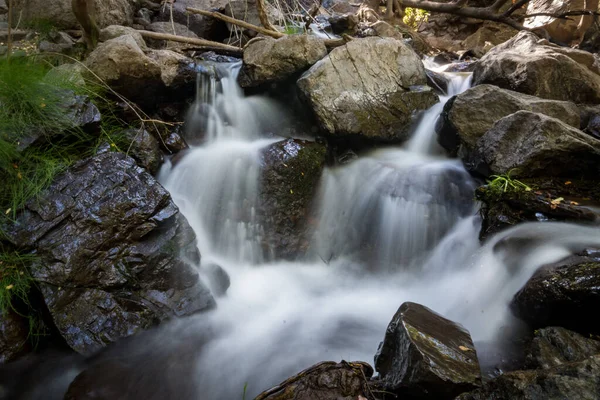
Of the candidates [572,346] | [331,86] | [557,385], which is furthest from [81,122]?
[572,346]

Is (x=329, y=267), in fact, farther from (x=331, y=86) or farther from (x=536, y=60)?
(x=536, y=60)

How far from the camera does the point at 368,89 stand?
17.0 feet

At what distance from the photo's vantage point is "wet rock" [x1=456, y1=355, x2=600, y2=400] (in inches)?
53.6

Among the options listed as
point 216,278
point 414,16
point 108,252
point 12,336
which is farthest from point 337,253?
point 414,16

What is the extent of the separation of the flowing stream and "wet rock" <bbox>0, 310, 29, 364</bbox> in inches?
43.3

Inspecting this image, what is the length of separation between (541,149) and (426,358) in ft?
9.30

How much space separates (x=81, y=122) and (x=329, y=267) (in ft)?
10.5

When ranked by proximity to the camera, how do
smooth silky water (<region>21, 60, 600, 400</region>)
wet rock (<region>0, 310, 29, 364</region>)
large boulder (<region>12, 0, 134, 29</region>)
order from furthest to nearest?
1. large boulder (<region>12, 0, 134, 29</region>)
2. smooth silky water (<region>21, 60, 600, 400</region>)
3. wet rock (<region>0, 310, 29, 364</region>)

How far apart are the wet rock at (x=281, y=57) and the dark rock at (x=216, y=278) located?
3181 mm

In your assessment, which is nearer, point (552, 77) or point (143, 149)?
point (143, 149)

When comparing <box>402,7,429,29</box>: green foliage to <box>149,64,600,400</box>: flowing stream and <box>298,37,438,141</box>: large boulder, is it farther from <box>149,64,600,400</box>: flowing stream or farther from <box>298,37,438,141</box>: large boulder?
<box>149,64,600,400</box>: flowing stream

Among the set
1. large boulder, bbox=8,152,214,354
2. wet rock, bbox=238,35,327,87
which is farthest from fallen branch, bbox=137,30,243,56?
large boulder, bbox=8,152,214,354

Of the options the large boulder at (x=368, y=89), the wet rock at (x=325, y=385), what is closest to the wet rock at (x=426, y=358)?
the wet rock at (x=325, y=385)

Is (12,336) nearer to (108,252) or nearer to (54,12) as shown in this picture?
(108,252)
